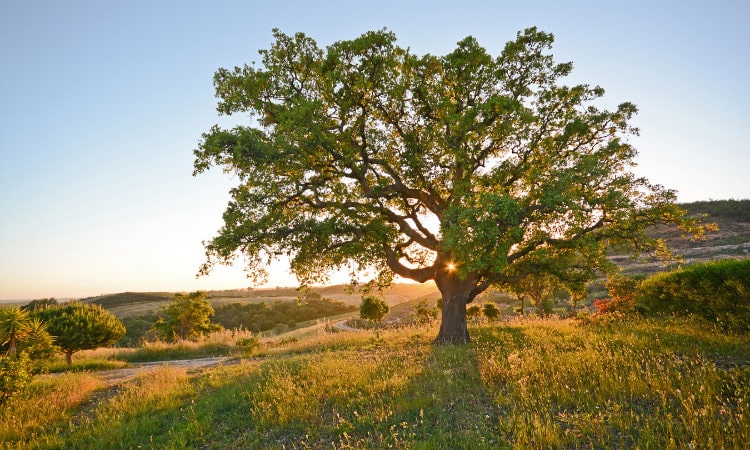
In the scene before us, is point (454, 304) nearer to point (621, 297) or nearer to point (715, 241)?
point (621, 297)

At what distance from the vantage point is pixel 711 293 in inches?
452

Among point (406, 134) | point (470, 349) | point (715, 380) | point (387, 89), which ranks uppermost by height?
point (387, 89)

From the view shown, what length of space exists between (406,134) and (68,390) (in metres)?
15.2

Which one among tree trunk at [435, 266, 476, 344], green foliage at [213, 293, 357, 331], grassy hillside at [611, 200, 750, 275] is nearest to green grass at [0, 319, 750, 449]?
tree trunk at [435, 266, 476, 344]

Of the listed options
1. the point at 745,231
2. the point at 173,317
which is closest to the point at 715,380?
the point at 173,317

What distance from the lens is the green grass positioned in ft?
18.1

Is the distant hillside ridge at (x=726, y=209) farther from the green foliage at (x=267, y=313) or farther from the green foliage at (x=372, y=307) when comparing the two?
the green foliage at (x=267, y=313)

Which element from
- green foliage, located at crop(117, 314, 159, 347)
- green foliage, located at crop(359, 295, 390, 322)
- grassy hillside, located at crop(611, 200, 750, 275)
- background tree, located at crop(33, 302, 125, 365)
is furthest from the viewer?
green foliage, located at crop(117, 314, 159, 347)

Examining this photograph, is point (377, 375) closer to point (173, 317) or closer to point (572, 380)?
point (572, 380)

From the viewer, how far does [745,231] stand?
4900 cm

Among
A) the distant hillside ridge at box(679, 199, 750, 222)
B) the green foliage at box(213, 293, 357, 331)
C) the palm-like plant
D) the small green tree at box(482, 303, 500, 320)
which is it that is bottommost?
the green foliage at box(213, 293, 357, 331)

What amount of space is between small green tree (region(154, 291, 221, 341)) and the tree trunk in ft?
74.5

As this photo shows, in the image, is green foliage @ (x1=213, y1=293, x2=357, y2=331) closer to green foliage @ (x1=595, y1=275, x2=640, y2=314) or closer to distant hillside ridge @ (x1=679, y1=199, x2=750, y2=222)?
green foliage @ (x1=595, y1=275, x2=640, y2=314)

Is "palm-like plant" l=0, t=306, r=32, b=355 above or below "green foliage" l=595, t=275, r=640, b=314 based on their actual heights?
above
